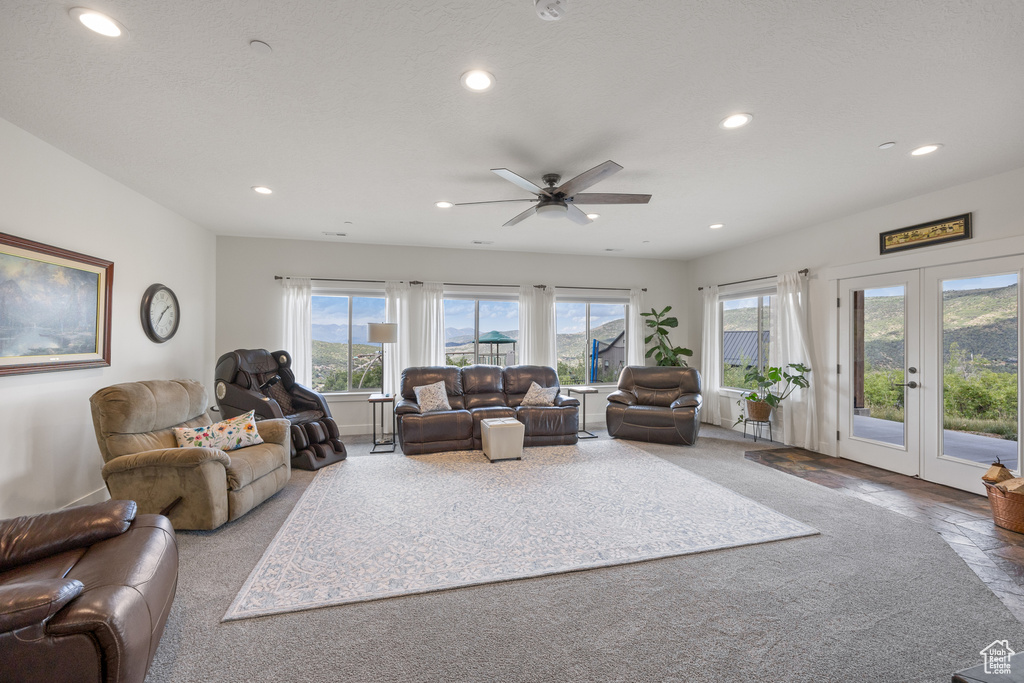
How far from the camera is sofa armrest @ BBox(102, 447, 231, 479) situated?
111 inches

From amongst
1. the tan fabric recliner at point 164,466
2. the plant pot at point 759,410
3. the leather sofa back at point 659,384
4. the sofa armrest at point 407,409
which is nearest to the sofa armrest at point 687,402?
the leather sofa back at point 659,384

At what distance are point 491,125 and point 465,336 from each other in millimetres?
4355

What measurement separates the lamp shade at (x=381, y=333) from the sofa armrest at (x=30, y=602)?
4.27 metres

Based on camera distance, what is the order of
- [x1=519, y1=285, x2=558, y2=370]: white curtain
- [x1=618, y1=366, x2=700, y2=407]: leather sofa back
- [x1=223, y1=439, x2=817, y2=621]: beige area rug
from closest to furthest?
[x1=223, y1=439, x2=817, y2=621]: beige area rug
[x1=618, y1=366, x2=700, y2=407]: leather sofa back
[x1=519, y1=285, x2=558, y2=370]: white curtain

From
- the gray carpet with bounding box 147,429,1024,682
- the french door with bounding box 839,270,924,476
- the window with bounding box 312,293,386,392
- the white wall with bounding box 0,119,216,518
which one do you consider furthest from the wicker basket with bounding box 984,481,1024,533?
the white wall with bounding box 0,119,216,518

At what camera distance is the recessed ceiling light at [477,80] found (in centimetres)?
224

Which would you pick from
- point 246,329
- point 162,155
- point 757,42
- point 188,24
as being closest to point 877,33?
point 757,42

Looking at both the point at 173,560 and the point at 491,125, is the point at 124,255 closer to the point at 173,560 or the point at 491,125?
the point at 173,560

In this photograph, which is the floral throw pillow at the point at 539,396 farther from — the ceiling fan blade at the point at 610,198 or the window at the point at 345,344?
the ceiling fan blade at the point at 610,198

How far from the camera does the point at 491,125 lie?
2799 mm

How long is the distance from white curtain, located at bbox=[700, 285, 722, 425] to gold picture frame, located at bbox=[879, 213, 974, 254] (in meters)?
2.48

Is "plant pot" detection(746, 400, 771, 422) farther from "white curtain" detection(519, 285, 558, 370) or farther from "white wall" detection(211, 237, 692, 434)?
"white curtain" detection(519, 285, 558, 370)

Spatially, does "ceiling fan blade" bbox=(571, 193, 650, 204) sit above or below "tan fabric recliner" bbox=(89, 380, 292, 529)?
above

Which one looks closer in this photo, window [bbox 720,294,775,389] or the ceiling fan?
the ceiling fan
